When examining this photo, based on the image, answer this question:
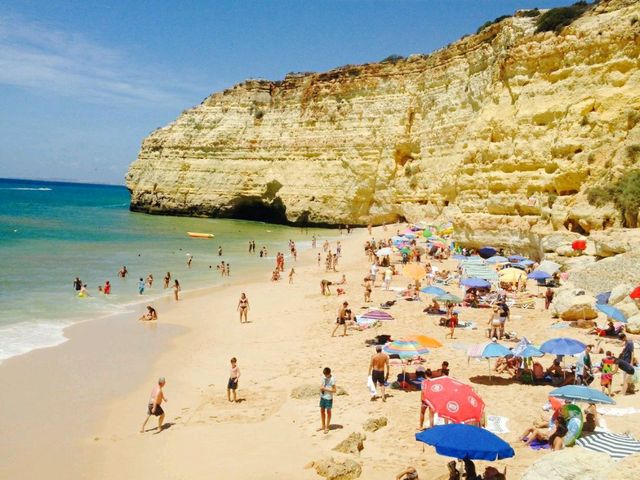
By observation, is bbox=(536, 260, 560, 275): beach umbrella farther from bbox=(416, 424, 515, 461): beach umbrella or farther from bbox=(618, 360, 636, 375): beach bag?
bbox=(416, 424, 515, 461): beach umbrella

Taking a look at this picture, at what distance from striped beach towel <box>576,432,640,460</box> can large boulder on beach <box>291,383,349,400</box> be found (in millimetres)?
4641

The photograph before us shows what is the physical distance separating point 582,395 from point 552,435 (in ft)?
3.05

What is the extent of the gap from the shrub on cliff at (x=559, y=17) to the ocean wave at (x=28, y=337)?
2355cm

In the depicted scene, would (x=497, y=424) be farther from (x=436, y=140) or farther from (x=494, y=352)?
(x=436, y=140)

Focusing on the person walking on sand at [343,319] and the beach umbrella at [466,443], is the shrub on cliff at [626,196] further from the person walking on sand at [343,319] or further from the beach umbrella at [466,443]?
the beach umbrella at [466,443]

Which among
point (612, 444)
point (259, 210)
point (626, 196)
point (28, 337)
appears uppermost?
point (626, 196)

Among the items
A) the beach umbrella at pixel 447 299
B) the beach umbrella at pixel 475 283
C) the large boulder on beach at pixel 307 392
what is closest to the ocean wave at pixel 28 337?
the large boulder on beach at pixel 307 392

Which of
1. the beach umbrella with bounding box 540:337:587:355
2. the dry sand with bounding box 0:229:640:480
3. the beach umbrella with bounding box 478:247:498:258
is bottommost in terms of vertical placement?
the dry sand with bounding box 0:229:640:480

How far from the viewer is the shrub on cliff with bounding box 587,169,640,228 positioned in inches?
691

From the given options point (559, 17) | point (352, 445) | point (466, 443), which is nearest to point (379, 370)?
point (352, 445)

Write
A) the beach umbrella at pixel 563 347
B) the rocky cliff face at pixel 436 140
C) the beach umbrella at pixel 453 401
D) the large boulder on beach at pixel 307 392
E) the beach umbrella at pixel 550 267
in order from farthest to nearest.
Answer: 1. the rocky cliff face at pixel 436 140
2. the beach umbrella at pixel 550 267
3. the large boulder on beach at pixel 307 392
4. the beach umbrella at pixel 563 347
5. the beach umbrella at pixel 453 401

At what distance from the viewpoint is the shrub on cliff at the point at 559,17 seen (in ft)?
82.5

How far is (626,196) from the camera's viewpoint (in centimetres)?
1784

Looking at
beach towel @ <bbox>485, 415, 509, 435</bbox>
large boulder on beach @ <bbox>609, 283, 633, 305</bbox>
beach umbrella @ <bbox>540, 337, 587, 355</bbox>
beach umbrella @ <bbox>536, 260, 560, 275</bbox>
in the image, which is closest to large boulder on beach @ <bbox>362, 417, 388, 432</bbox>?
beach towel @ <bbox>485, 415, 509, 435</bbox>
